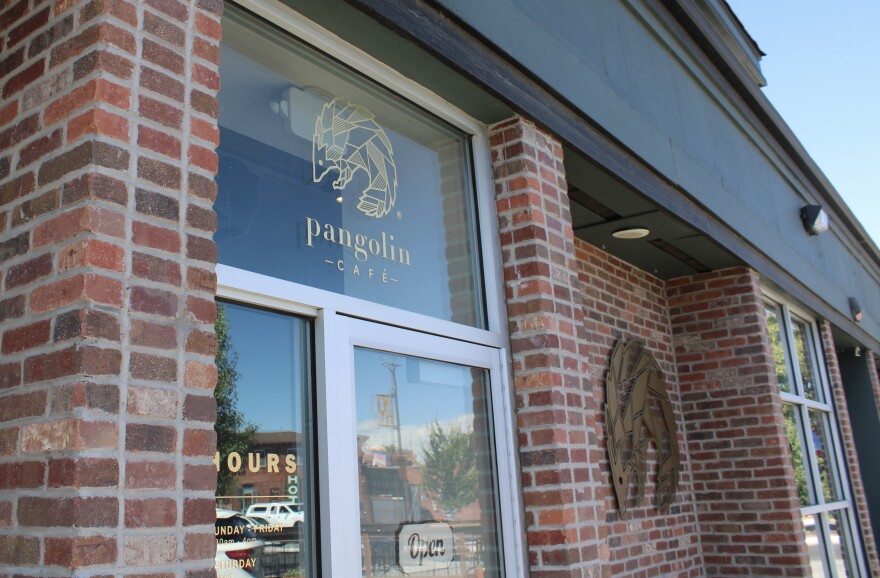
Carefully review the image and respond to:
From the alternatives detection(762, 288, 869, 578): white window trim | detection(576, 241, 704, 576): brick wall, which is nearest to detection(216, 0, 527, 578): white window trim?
detection(576, 241, 704, 576): brick wall

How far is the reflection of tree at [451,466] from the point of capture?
3.01 meters

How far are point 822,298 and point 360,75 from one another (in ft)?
20.1

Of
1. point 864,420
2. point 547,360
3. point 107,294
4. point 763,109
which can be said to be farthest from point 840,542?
point 107,294

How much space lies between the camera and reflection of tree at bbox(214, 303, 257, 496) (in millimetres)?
2252

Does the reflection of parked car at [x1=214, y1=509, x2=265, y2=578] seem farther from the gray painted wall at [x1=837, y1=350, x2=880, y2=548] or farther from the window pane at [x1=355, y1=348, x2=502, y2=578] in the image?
the gray painted wall at [x1=837, y1=350, x2=880, y2=548]

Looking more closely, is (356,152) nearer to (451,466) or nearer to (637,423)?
(451,466)

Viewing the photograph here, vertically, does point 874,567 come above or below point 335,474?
below

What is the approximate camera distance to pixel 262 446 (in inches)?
92.4

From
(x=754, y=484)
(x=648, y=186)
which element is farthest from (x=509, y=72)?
(x=754, y=484)

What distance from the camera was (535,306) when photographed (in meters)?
3.35

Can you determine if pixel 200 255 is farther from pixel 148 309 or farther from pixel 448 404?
pixel 448 404

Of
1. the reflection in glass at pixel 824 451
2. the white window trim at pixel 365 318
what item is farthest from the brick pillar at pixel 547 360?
the reflection in glass at pixel 824 451

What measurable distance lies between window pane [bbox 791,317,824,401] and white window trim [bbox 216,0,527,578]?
4.79m

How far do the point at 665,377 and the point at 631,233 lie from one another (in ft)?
4.70
